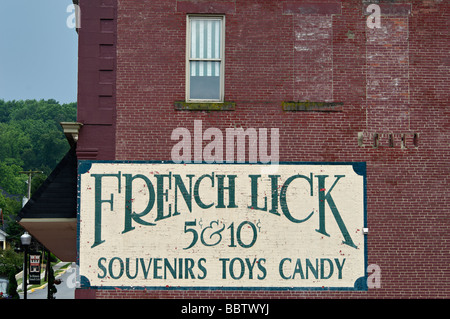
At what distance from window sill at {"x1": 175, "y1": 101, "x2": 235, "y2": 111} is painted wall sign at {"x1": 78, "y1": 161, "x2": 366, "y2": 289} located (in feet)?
3.89

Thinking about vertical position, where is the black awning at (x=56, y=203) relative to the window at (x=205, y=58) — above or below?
below

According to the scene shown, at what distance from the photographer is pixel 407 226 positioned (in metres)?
12.6

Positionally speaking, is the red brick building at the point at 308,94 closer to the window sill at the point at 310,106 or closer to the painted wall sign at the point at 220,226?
the window sill at the point at 310,106

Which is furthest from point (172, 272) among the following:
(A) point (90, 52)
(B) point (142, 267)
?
(A) point (90, 52)

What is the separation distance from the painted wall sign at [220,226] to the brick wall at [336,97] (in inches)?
11.3

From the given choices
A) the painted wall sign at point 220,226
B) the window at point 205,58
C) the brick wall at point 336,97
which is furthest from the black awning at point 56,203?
the window at point 205,58

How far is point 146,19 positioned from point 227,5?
5.78 feet

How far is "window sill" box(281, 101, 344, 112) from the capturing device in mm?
12719

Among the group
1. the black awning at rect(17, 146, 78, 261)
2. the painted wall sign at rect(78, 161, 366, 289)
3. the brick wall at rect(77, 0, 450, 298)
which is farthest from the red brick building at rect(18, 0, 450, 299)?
the black awning at rect(17, 146, 78, 261)

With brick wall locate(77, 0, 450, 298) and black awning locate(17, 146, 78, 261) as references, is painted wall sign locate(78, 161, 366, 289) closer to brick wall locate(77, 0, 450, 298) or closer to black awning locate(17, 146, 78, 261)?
brick wall locate(77, 0, 450, 298)

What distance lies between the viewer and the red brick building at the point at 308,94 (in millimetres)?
12578

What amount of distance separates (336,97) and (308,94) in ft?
1.98

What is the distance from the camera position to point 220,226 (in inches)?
494

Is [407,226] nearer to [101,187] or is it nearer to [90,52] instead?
[101,187]
